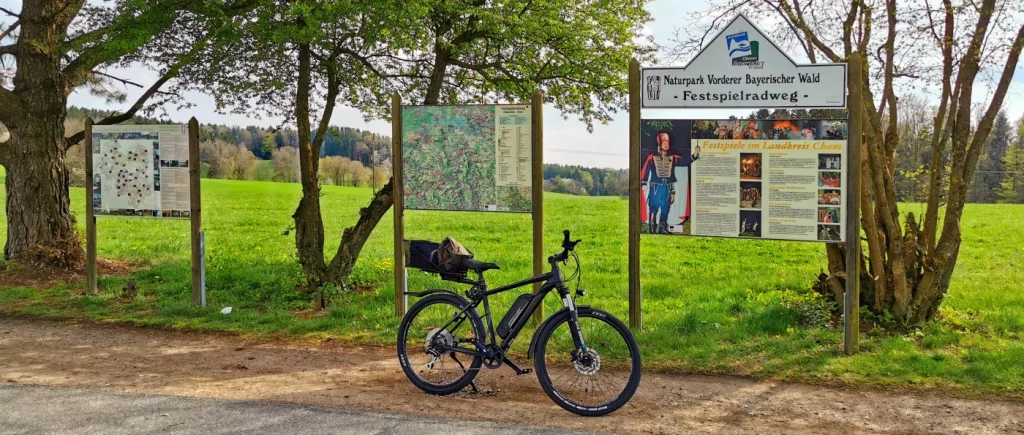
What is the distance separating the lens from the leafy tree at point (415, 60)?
941cm

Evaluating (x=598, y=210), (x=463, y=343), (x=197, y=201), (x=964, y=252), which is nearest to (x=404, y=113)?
(x=197, y=201)

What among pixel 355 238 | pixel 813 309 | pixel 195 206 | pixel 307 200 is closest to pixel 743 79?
pixel 813 309

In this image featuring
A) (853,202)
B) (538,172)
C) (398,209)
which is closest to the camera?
(853,202)

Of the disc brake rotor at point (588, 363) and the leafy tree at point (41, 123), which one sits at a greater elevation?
the leafy tree at point (41, 123)

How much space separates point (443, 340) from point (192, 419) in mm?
1808

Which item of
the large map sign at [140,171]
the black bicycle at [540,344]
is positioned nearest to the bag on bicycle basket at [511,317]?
the black bicycle at [540,344]

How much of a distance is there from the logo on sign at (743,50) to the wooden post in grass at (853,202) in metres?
0.81

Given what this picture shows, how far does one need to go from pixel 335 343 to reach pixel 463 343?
2463mm

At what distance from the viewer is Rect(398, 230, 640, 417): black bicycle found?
5.34 meters

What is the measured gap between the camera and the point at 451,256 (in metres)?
5.89

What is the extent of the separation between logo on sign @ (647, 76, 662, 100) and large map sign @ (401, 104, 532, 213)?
4.33ft

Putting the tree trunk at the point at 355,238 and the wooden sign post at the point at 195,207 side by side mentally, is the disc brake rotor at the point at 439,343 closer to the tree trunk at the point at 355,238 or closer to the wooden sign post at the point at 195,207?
the tree trunk at the point at 355,238

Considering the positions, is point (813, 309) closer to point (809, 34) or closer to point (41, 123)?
point (809, 34)

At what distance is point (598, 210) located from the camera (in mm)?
22016
